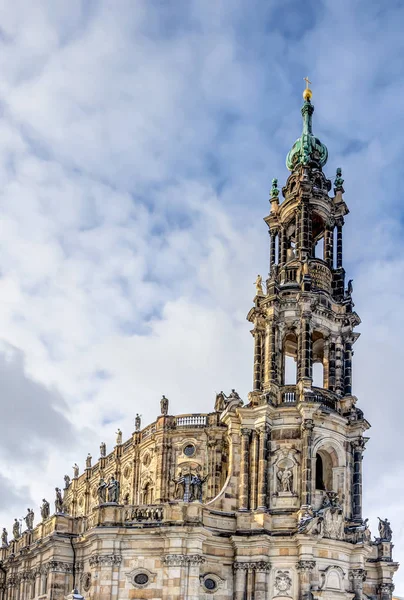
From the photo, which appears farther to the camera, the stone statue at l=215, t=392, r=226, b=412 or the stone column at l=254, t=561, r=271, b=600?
the stone statue at l=215, t=392, r=226, b=412

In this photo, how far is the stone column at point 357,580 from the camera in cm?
4509

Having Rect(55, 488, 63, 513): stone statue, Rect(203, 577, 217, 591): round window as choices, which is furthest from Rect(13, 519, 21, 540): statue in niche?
Rect(203, 577, 217, 591): round window

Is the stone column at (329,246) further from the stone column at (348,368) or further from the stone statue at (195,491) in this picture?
the stone statue at (195,491)

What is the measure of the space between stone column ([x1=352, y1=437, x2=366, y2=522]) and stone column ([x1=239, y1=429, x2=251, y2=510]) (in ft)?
20.6

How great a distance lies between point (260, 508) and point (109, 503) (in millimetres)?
7706

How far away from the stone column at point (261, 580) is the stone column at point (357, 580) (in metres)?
4.82

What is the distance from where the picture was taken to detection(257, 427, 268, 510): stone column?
4478 cm

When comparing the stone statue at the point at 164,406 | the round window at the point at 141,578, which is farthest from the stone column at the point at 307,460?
the stone statue at the point at 164,406

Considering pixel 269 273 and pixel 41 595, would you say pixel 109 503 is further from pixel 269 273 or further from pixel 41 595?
pixel 269 273

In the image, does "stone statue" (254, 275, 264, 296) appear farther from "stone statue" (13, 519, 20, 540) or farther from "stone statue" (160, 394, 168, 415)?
"stone statue" (13, 519, 20, 540)

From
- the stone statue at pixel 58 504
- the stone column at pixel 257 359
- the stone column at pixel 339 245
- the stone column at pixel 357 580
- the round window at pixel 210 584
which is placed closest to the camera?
the round window at pixel 210 584

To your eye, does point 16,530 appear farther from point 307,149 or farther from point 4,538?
point 307,149

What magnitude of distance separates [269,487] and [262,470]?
3.57ft

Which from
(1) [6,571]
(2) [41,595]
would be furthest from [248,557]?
(1) [6,571]
